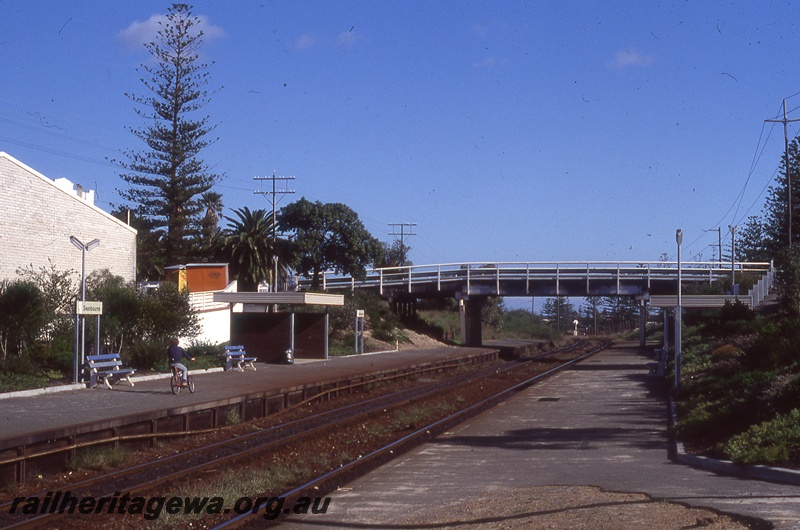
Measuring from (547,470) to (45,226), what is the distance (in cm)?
2503

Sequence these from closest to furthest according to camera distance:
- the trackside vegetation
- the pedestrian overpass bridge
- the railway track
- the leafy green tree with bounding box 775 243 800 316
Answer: the railway track < the trackside vegetation < the leafy green tree with bounding box 775 243 800 316 < the pedestrian overpass bridge

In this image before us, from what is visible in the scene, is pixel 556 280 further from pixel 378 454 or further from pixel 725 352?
pixel 378 454

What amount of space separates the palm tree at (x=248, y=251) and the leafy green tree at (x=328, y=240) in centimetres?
284

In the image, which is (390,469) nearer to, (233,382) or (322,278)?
(233,382)

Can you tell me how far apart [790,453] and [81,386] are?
15.7 metres

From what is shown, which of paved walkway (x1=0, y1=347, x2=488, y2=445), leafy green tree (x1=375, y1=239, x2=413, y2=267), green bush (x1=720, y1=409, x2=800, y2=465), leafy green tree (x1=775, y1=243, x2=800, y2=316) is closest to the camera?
green bush (x1=720, y1=409, x2=800, y2=465)

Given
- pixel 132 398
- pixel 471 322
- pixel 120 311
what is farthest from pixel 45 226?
pixel 471 322

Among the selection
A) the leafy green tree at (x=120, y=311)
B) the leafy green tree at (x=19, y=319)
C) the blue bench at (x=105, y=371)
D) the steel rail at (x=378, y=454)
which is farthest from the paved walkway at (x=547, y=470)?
the leafy green tree at (x=120, y=311)

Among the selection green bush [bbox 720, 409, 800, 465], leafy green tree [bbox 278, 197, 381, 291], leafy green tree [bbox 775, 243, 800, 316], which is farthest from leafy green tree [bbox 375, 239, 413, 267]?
green bush [bbox 720, 409, 800, 465]

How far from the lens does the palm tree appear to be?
5406cm

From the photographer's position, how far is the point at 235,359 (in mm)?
29438

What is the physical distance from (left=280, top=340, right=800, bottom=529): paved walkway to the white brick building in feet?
58.7

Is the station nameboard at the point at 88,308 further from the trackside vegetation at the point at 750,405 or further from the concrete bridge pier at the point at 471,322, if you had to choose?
the concrete bridge pier at the point at 471,322

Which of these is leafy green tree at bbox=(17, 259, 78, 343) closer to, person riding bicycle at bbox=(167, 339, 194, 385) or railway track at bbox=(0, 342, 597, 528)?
person riding bicycle at bbox=(167, 339, 194, 385)
